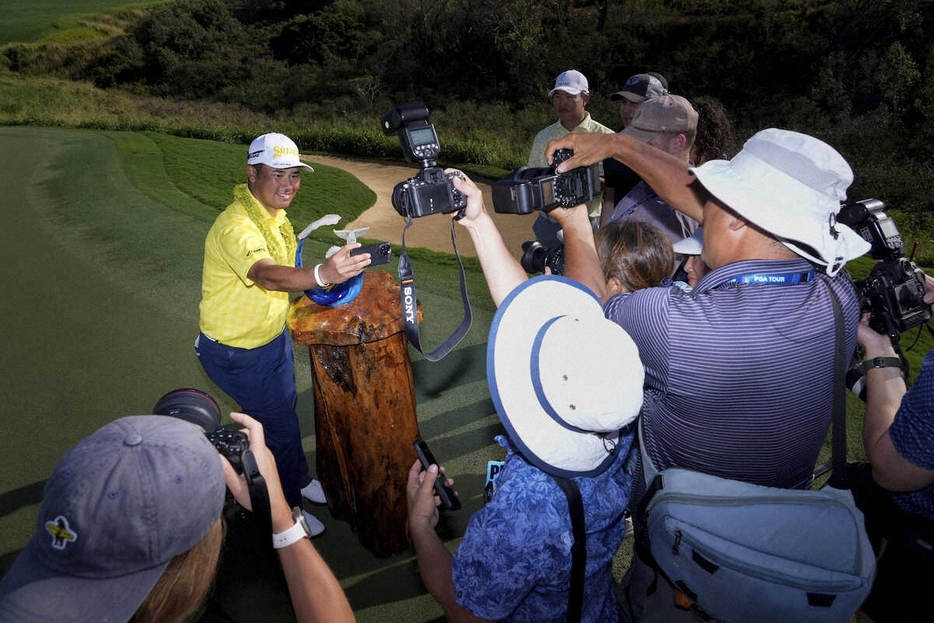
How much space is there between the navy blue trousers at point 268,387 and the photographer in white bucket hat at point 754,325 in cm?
177

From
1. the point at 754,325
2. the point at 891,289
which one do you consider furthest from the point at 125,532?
the point at 891,289

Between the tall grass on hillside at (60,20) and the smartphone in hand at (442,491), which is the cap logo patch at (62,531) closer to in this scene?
the smartphone in hand at (442,491)

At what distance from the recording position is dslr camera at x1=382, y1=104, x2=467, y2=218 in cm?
212

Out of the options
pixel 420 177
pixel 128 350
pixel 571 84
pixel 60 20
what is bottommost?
pixel 128 350

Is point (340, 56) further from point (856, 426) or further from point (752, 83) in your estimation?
point (856, 426)

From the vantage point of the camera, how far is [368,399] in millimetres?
2744

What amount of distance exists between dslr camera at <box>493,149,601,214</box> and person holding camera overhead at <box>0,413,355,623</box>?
4.04 ft

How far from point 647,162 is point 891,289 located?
935 millimetres

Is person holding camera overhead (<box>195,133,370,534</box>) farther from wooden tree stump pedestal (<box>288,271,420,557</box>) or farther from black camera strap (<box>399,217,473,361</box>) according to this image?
black camera strap (<box>399,217,473,361</box>)

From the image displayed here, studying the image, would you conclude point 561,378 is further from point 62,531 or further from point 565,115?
point 565,115

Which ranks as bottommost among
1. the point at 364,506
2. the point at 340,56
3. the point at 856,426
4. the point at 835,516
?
the point at 856,426

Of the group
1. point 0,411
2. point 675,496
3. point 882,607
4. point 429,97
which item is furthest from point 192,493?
point 429,97

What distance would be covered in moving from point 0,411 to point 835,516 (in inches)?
168

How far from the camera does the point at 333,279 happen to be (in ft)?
8.21
